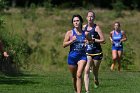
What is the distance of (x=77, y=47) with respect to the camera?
15.4 meters

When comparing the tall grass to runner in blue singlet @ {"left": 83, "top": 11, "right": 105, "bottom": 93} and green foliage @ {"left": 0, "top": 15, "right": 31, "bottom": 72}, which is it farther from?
runner in blue singlet @ {"left": 83, "top": 11, "right": 105, "bottom": 93}

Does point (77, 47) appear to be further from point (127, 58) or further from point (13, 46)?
point (127, 58)

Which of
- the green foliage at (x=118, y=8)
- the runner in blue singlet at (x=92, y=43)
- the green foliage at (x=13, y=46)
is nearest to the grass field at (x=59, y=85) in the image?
the runner in blue singlet at (x=92, y=43)

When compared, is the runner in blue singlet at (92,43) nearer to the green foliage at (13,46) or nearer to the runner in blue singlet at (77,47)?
the runner in blue singlet at (77,47)

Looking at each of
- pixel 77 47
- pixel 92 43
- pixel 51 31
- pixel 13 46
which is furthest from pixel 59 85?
pixel 51 31

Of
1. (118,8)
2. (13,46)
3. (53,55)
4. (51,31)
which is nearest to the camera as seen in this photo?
(13,46)

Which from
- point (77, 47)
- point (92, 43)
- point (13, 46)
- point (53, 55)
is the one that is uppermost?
point (77, 47)

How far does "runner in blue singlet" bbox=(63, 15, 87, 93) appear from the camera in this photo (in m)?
15.2

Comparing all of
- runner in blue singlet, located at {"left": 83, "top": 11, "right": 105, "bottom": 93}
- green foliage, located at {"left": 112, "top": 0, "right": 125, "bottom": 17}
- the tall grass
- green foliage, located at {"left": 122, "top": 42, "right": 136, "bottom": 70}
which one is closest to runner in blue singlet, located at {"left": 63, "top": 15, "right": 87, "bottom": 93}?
runner in blue singlet, located at {"left": 83, "top": 11, "right": 105, "bottom": 93}

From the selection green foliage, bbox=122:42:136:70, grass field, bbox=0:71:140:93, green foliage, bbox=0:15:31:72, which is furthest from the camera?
green foliage, bbox=122:42:136:70

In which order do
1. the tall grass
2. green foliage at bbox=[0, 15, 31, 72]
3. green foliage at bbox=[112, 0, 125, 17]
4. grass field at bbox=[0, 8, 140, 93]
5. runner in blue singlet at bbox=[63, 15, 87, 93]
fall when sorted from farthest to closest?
1. green foliage at bbox=[112, 0, 125, 17]
2. the tall grass
3. green foliage at bbox=[0, 15, 31, 72]
4. grass field at bbox=[0, 8, 140, 93]
5. runner in blue singlet at bbox=[63, 15, 87, 93]

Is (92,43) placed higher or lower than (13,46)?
higher

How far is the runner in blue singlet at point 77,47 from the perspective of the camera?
1522cm

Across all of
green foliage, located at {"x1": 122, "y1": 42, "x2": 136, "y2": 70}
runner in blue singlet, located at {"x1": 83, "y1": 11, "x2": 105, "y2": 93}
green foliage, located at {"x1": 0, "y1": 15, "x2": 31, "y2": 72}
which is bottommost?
green foliage, located at {"x1": 122, "y1": 42, "x2": 136, "y2": 70}
